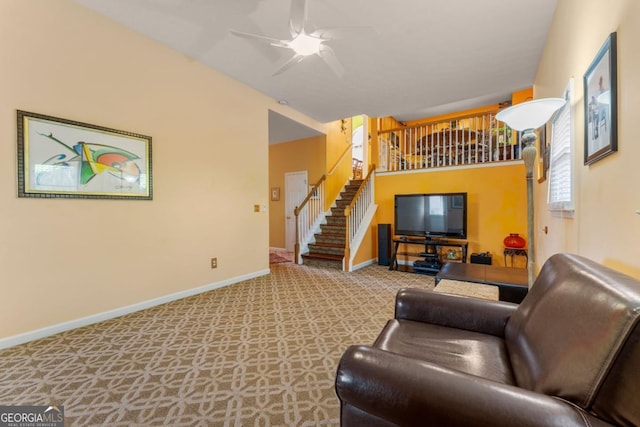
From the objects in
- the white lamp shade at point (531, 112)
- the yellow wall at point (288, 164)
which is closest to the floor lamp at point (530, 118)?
the white lamp shade at point (531, 112)

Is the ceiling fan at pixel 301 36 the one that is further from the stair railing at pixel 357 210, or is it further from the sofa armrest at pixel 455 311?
the stair railing at pixel 357 210

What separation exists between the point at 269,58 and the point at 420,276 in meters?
3.95

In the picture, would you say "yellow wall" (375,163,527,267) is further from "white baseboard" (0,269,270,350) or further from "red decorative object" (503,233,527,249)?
"white baseboard" (0,269,270,350)

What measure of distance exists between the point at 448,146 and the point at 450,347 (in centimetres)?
500

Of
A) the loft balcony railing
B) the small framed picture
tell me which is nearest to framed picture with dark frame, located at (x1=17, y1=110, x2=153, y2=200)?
the small framed picture

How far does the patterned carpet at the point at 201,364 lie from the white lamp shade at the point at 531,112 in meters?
1.97

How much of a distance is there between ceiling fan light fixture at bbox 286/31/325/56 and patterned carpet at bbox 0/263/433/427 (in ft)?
8.95

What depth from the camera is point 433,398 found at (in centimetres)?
76

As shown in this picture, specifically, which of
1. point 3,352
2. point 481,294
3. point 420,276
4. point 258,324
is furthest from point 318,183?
point 3,352

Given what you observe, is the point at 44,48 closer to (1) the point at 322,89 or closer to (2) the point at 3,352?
(2) the point at 3,352

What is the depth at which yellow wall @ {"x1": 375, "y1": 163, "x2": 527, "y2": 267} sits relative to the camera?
4621 millimetres

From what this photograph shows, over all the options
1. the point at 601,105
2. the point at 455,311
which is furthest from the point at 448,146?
the point at 455,311

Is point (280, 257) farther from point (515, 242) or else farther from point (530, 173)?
point (530, 173)

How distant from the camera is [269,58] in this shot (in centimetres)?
352
